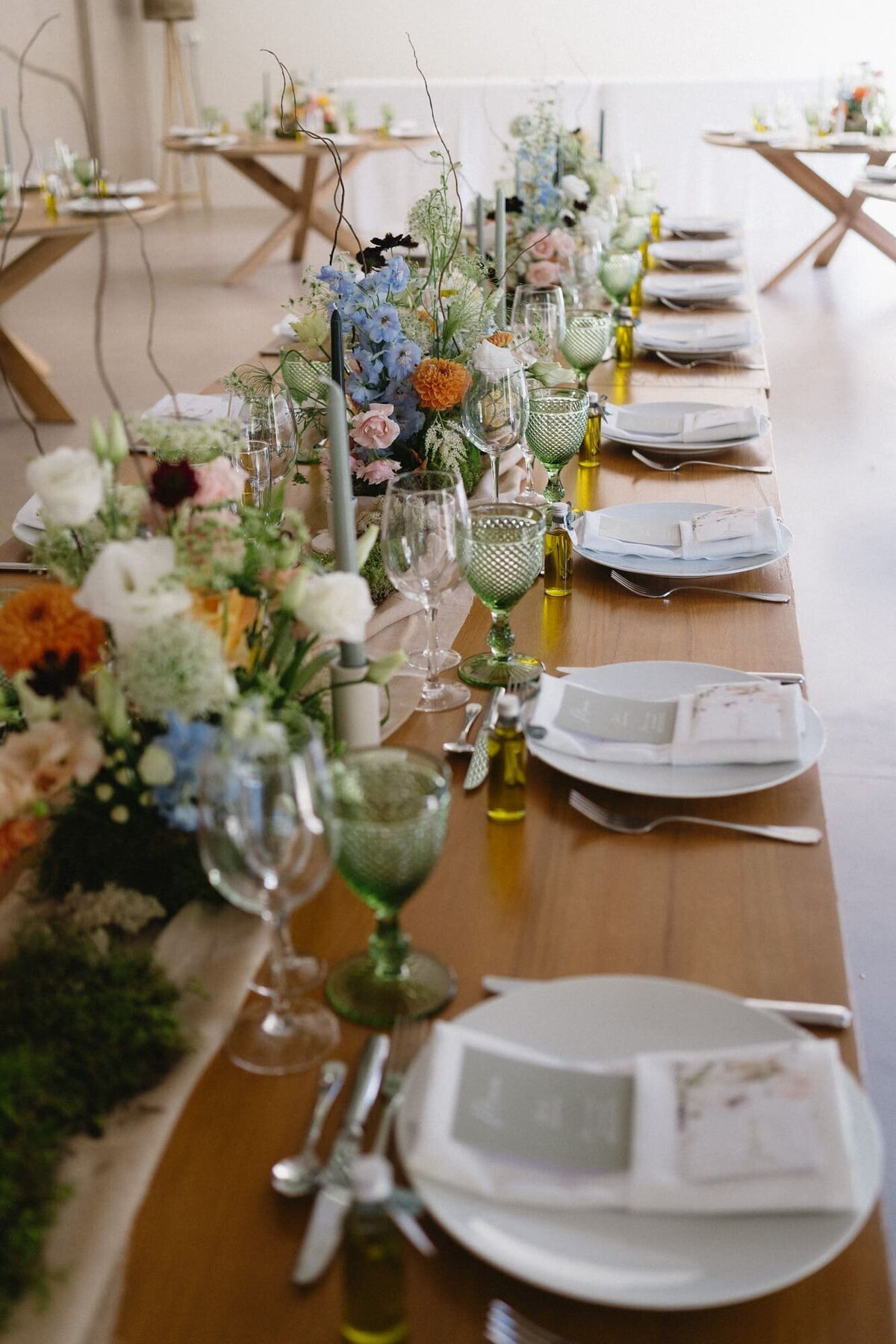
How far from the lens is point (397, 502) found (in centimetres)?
126

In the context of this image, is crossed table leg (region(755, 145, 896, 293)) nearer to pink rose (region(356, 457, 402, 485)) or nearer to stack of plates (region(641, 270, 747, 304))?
stack of plates (region(641, 270, 747, 304))

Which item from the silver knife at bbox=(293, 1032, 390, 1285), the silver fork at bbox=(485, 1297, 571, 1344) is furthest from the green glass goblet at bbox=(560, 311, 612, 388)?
the silver fork at bbox=(485, 1297, 571, 1344)

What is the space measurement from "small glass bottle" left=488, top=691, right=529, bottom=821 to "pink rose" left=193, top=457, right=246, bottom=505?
29 centimetres

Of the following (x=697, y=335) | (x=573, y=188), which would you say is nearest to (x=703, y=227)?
(x=573, y=188)

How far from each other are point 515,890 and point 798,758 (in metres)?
0.30

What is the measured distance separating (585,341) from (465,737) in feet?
3.85

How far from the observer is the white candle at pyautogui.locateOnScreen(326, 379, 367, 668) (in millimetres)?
1085

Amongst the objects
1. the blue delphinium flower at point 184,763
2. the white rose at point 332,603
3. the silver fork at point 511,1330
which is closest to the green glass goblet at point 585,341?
the white rose at point 332,603

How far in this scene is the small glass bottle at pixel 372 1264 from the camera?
2.04 ft

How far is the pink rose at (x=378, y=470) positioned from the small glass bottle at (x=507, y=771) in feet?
2.18

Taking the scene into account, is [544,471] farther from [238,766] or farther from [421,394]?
[238,766]

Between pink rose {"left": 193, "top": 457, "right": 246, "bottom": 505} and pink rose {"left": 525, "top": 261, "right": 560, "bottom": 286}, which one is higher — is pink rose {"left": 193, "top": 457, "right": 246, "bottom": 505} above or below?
above

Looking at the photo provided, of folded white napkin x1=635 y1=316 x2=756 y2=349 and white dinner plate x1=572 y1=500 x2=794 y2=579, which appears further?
folded white napkin x1=635 y1=316 x2=756 y2=349

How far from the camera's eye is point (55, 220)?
4.82 metres
